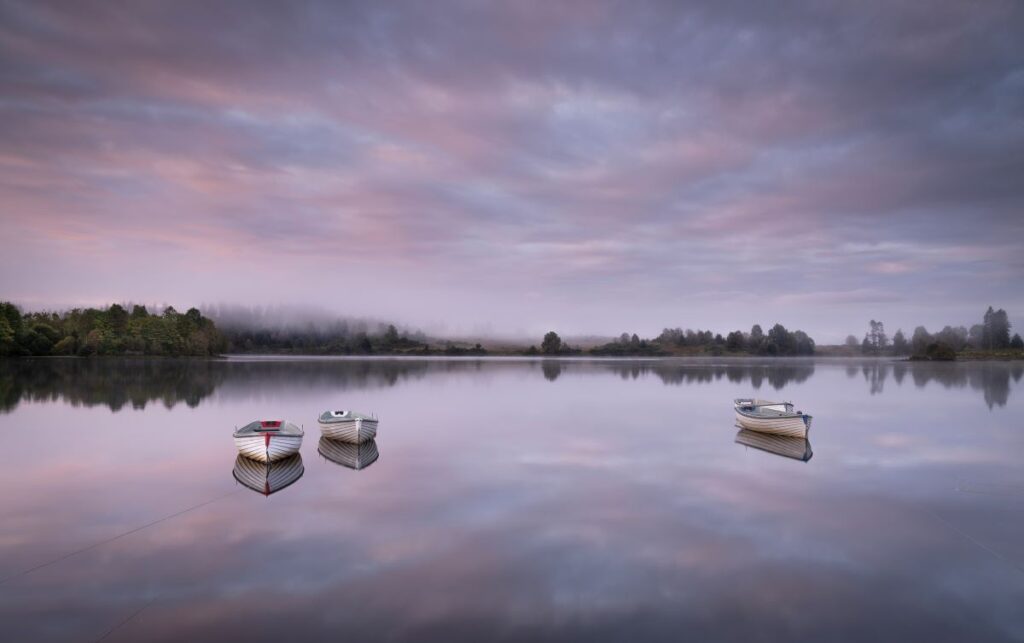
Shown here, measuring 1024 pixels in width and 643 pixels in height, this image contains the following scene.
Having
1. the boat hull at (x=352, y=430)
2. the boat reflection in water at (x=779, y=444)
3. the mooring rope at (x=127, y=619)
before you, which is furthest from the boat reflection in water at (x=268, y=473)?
the boat reflection in water at (x=779, y=444)

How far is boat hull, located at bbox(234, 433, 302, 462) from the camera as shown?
22.2 metres

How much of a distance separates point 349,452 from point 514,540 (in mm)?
13907

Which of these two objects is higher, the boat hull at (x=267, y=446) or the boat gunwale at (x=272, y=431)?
the boat gunwale at (x=272, y=431)

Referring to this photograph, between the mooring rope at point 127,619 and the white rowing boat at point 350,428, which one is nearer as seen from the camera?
the mooring rope at point 127,619

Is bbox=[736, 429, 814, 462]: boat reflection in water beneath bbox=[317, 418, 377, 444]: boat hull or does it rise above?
beneath

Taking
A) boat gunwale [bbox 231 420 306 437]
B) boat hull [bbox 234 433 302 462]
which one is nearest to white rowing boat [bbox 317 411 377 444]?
boat gunwale [bbox 231 420 306 437]

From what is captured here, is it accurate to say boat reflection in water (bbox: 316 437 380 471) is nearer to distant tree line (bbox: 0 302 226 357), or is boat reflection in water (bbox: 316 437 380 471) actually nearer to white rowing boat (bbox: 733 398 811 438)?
white rowing boat (bbox: 733 398 811 438)

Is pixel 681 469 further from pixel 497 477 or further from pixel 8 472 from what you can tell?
pixel 8 472

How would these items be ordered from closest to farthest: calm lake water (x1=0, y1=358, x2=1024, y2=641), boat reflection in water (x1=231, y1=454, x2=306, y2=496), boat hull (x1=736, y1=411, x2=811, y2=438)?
1. calm lake water (x1=0, y1=358, x2=1024, y2=641)
2. boat reflection in water (x1=231, y1=454, x2=306, y2=496)
3. boat hull (x1=736, y1=411, x2=811, y2=438)

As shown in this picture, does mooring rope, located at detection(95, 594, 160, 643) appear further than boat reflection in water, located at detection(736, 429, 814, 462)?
No

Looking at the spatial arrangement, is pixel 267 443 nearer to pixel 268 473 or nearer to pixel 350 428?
pixel 268 473

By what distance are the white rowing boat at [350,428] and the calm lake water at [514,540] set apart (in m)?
1.03

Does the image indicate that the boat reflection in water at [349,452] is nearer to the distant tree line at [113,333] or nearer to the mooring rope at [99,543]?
the mooring rope at [99,543]

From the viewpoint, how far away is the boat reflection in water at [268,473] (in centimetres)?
1938
